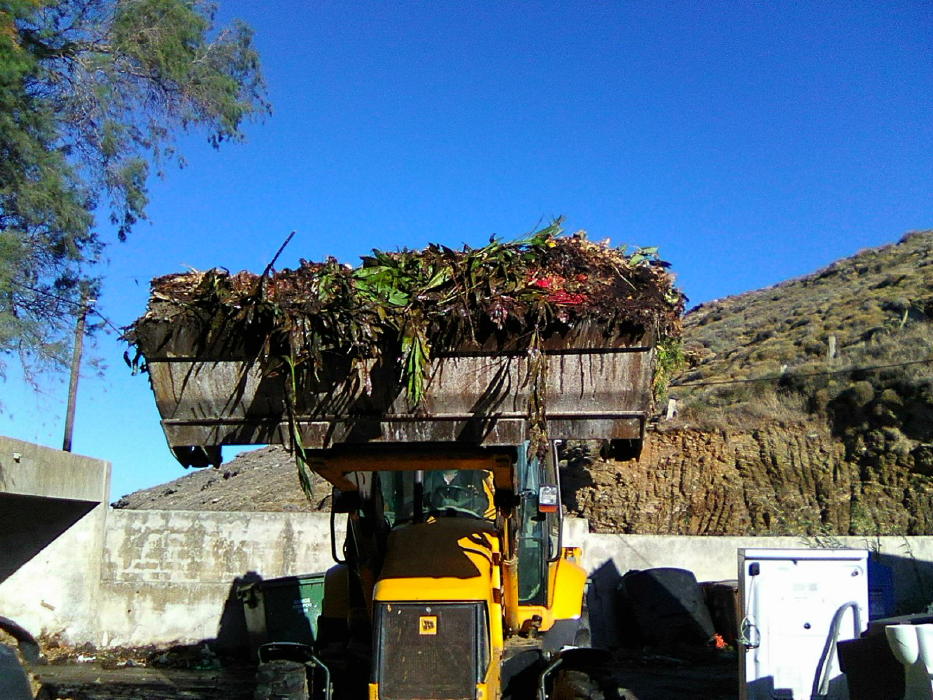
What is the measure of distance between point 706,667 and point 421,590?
22.9ft

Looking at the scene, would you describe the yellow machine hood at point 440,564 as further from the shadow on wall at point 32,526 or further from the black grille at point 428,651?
the shadow on wall at point 32,526

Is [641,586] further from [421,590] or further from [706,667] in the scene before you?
[421,590]

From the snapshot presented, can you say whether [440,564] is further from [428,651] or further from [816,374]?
[816,374]

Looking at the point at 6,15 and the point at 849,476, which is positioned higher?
the point at 6,15

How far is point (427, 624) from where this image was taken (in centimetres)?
600

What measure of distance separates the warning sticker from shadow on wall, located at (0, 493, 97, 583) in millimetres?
8516

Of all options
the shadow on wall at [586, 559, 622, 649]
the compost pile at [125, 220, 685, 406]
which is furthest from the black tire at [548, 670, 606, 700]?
the shadow on wall at [586, 559, 622, 649]

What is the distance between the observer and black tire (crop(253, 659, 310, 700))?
6.35 meters

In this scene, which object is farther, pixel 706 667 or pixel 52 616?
pixel 52 616

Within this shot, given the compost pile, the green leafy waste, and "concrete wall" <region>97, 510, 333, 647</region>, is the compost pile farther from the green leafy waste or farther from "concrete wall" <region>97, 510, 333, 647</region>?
"concrete wall" <region>97, 510, 333, 647</region>

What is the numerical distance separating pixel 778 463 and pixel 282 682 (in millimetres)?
16922

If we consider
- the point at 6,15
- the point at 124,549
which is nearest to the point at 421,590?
the point at 124,549

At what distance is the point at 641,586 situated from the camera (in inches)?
505

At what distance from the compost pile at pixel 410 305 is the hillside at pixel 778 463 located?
13249 millimetres
